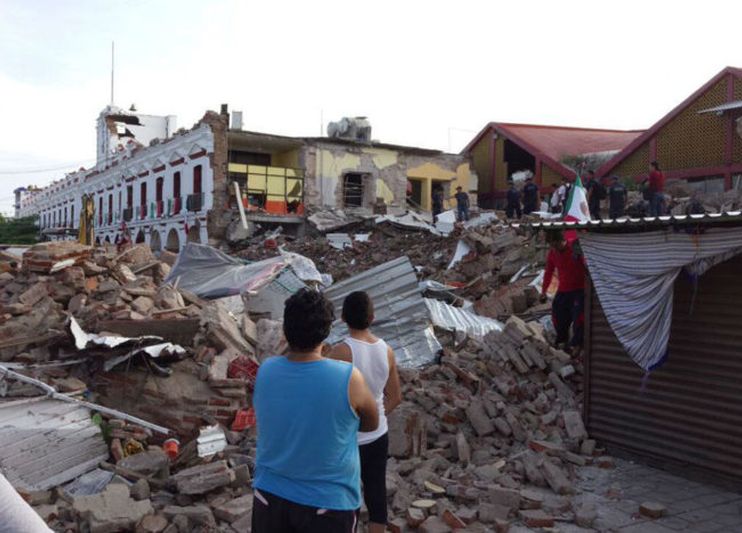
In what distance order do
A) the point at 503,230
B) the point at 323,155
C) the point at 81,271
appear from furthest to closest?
the point at 323,155, the point at 503,230, the point at 81,271

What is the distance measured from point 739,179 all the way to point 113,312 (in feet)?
62.8

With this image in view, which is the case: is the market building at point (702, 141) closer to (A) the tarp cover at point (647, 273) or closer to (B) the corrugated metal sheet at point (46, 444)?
(A) the tarp cover at point (647, 273)

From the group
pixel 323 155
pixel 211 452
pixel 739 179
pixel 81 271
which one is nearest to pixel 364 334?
pixel 211 452

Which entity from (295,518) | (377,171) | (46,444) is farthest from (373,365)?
(377,171)

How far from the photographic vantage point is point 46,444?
6488mm

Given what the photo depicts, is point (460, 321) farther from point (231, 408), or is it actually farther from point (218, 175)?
point (218, 175)


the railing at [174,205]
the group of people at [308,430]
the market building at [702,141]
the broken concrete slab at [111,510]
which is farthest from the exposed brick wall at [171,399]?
the railing at [174,205]

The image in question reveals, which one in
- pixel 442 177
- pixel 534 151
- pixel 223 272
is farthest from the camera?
pixel 442 177

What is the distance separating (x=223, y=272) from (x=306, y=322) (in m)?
11.6

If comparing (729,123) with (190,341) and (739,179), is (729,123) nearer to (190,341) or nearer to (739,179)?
(739,179)

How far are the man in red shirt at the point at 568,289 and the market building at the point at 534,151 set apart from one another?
62.8 ft

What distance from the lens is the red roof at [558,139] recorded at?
92.6ft

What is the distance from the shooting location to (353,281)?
1129cm

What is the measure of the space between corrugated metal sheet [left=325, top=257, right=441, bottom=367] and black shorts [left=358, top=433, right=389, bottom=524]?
16.7 feet
